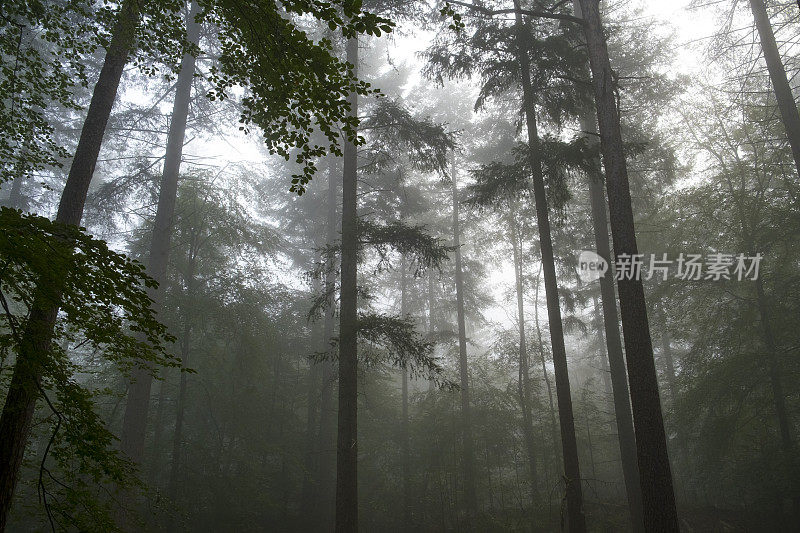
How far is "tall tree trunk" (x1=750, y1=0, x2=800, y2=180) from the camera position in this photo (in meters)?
9.41

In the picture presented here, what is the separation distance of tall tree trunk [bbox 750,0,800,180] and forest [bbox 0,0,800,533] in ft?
0.17

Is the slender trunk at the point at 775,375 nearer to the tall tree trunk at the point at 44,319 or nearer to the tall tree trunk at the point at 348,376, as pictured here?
the tall tree trunk at the point at 348,376

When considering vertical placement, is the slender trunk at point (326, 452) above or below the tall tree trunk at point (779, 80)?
below

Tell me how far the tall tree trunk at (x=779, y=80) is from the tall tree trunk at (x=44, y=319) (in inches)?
Answer: 487

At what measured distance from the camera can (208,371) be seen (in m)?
13.0

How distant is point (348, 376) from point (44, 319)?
4805 mm

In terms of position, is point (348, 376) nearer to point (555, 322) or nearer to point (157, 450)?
point (555, 322)

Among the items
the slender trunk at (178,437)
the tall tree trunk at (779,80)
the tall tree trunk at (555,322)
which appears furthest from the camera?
the slender trunk at (178,437)

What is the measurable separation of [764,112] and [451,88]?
1353 centimetres

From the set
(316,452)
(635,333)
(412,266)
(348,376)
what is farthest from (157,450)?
(635,333)

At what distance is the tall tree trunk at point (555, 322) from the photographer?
7.00m

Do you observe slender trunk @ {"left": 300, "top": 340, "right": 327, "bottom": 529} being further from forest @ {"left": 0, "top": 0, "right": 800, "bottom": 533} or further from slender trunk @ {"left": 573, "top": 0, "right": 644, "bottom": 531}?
slender trunk @ {"left": 573, "top": 0, "right": 644, "bottom": 531}

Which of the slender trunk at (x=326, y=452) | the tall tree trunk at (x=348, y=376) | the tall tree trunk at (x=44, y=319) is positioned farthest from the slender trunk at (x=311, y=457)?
the tall tree trunk at (x=44, y=319)

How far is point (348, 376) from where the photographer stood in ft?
26.0
